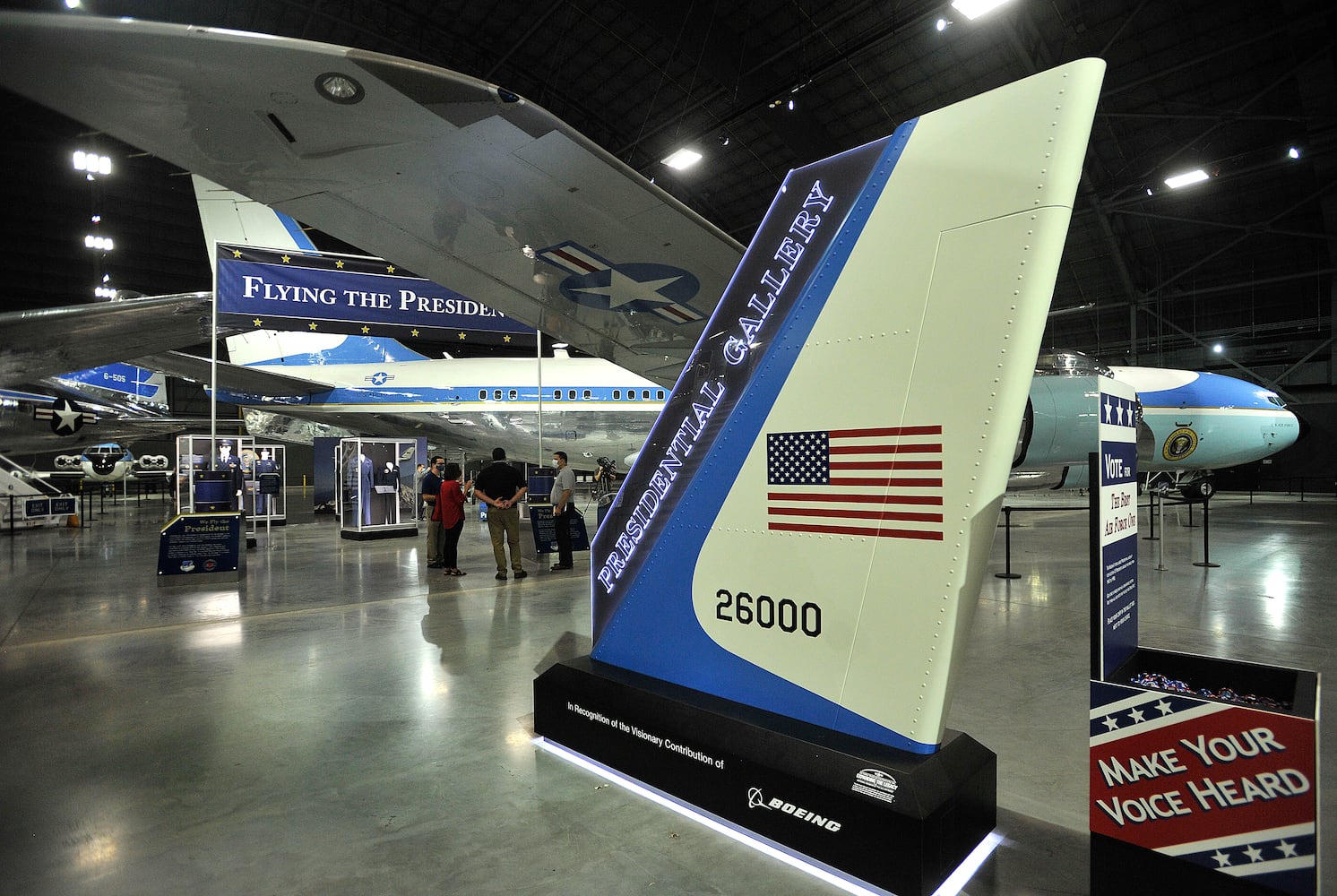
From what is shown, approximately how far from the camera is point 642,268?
4055 millimetres

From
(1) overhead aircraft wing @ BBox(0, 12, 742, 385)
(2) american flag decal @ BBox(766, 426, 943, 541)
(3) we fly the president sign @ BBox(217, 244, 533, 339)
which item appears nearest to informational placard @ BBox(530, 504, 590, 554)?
(3) we fly the president sign @ BBox(217, 244, 533, 339)

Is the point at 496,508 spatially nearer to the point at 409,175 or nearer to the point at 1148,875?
the point at 409,175

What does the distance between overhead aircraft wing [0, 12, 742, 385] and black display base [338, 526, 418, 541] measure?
31.8ft

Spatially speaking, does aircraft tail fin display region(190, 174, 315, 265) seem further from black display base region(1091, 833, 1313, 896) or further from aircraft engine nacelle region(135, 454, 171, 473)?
aircraft engine nacelle region(135, 454, 171, 473)

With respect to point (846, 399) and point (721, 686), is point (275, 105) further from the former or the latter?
point (721, 686)

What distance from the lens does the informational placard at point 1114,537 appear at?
206 centimetres

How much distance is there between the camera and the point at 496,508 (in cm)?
809

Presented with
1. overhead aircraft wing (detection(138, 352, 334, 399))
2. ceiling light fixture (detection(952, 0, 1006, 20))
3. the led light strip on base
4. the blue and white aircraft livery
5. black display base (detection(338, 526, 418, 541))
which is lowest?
black display base (detection(338, 526, 418, 541))

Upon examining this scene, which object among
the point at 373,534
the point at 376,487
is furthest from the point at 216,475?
the point at 376,487

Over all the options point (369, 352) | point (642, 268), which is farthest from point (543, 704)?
point (369, 352)

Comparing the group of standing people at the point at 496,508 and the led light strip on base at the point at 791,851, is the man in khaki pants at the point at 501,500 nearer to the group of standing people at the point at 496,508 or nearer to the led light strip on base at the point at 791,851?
the group of standing people at the point at 496,508

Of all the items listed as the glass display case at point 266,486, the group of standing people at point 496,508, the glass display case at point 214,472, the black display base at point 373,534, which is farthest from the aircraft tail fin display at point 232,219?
the group of standing people at point 496,508

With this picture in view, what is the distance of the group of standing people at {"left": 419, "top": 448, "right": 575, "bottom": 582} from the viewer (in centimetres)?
791

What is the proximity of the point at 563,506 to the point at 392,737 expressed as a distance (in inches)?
227
